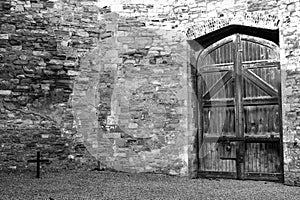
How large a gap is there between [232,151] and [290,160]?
1.16 m

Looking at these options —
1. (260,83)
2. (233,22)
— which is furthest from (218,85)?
(233,22)

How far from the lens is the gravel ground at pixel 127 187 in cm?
572

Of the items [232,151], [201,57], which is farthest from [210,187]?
[201,57]

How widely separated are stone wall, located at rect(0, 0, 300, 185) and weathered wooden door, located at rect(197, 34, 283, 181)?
1.06 feet

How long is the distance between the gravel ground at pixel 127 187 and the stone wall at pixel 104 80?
0.47m

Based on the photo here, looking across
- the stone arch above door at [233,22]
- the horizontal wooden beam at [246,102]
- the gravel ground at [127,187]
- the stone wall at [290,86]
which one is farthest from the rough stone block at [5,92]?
the stone wall at [290,86]

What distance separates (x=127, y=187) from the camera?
6.43 m

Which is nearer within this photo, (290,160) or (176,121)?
(290,160)

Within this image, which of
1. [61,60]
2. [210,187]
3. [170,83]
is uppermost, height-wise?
[61,60]

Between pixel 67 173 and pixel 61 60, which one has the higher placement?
pixel 61 60

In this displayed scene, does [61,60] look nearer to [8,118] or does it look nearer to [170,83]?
[8,118]

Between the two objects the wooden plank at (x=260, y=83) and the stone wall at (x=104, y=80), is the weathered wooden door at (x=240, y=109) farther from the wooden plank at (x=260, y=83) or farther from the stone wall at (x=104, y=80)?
the stone wall at (x=104, y=80)

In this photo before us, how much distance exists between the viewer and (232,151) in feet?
24.4

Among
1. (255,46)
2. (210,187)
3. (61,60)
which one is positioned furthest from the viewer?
(61,60)
